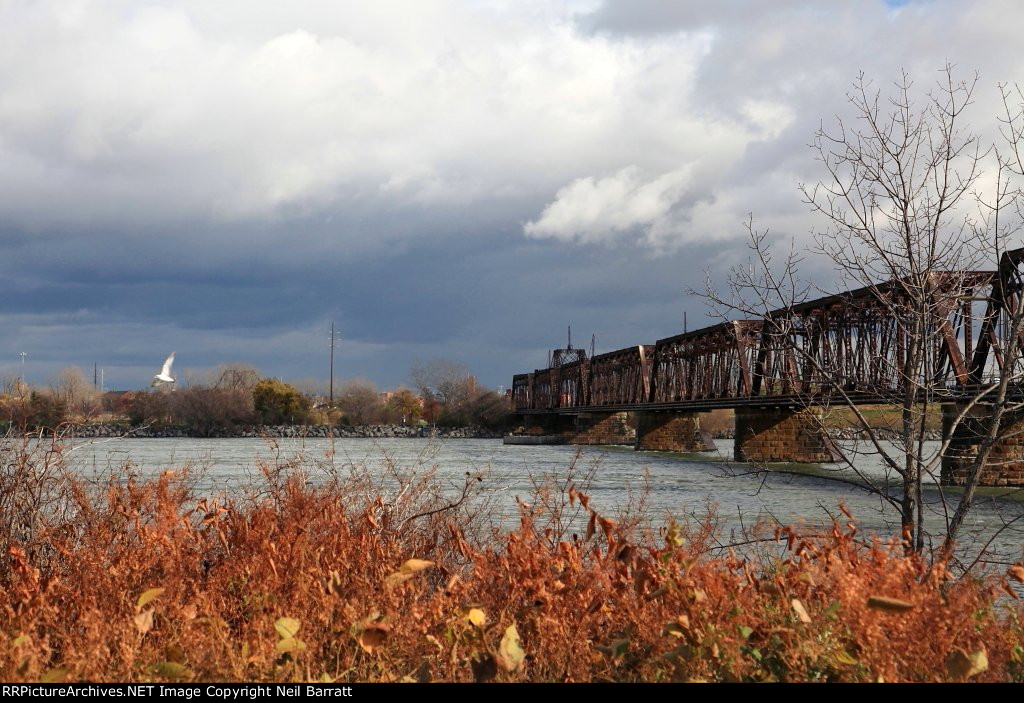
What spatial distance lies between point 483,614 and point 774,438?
57.0 m

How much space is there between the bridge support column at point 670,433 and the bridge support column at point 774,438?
25565 millimetres

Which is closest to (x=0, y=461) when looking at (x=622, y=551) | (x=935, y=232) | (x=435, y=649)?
(x=435, y=649)

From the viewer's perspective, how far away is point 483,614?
21.5 ft

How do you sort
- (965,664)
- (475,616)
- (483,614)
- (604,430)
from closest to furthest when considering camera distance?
1. (965,664)
2. (475,616)
3. (483,614)
4. (604,430)

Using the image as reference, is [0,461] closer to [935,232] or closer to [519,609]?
[519,609]

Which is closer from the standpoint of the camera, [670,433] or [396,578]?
[396,578]

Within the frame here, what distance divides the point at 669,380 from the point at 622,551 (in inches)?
3092

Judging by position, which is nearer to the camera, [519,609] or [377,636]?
[377,636]

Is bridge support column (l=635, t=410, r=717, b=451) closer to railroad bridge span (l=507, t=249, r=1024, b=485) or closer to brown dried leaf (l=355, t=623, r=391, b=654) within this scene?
railroad bridge span (l=507, t=249, r=1024, b=485)

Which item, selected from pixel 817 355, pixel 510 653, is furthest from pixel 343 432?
pixel 510 653

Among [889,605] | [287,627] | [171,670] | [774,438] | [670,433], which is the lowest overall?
[171,670]

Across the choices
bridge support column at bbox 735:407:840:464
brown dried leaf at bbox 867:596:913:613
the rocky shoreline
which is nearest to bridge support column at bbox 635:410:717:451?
bridge support column at bbox 735:407:840:464

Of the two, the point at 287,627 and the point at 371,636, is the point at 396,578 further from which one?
the point at 287,627
